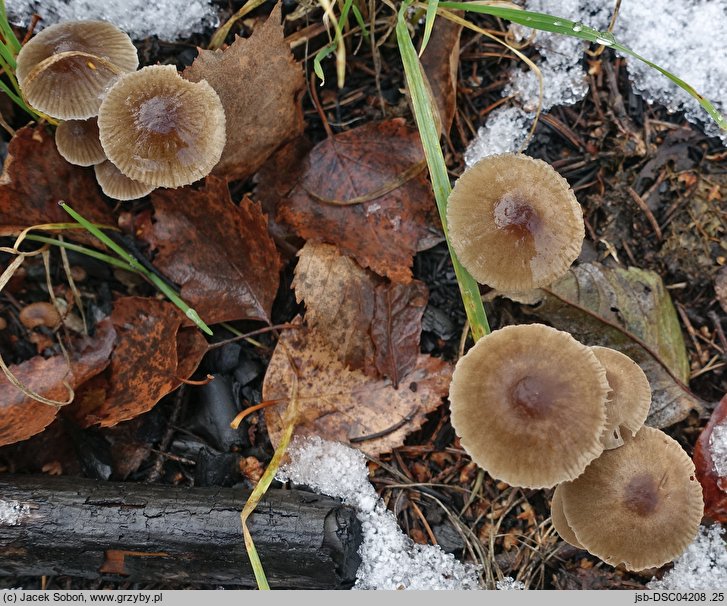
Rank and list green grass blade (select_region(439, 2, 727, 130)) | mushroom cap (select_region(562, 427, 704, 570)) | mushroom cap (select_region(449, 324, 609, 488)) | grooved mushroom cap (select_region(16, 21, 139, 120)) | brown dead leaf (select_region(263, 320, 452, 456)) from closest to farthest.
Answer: mushroom cap (select_region(449, 324, 609, 488))
mushroom cap (select_region(562, 427, 704, 570))
green grass blade (select_region(439, 2, 727, 130))
grooved mushroom cap (select_region(16, 21, 139, 120))
brown dead leaf (select_region(263, 320, 452, 456))

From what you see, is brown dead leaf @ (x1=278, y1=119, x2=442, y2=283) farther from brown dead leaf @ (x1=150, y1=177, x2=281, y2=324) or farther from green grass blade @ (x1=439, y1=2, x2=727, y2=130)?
green grass blade @ (x1=439, y1=2, x2=727, y2=130)

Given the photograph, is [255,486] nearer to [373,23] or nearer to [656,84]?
[373,23]

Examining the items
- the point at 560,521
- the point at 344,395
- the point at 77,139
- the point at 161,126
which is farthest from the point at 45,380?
the point at 560,521

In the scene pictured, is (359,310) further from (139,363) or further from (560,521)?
(560,521)

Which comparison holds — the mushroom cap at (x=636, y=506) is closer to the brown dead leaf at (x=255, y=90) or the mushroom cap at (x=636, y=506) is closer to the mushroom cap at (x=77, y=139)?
the brown dead leaf at (x=255, y=90)

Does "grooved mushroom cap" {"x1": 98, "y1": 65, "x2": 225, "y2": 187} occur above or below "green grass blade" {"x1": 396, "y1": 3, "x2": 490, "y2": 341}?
above

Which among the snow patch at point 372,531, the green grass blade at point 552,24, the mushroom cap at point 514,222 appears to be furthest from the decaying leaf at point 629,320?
the snow patch at point 372,531

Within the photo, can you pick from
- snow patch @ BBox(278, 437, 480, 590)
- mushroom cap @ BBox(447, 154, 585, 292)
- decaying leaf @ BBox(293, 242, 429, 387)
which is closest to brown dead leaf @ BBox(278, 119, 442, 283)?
decaying leaf @ BBox(293, 242, 429, 387)
